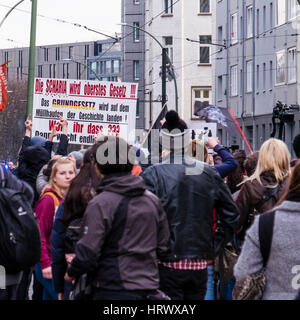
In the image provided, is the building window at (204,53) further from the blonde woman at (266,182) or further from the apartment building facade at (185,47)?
the blonde woman at (266,182)

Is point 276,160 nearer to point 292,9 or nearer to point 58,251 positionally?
point 58,251

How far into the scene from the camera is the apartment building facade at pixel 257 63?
42000 millimetres

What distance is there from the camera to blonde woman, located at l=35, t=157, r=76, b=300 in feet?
25.7

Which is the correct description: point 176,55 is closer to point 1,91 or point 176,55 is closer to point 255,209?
point 1,91

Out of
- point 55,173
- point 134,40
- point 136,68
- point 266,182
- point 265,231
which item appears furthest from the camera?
point 136,68

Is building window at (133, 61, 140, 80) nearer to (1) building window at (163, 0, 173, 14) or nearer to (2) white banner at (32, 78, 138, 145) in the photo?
(1) building window at (163, 0, 173, 14)

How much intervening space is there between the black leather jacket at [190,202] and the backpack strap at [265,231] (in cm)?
147

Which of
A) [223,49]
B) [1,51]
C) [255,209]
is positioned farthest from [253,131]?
[1,51]

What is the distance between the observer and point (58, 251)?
23.4 feet

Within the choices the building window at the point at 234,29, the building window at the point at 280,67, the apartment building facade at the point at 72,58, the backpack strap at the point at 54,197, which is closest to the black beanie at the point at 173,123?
the backpack strap at the point at 54,197

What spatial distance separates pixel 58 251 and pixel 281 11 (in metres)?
37.6

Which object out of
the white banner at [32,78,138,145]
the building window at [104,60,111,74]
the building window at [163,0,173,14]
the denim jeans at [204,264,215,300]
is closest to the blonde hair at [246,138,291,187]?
the denim jeans at [204,264,215,300]

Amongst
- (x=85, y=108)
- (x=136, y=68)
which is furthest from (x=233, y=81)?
(x=136, y=68)

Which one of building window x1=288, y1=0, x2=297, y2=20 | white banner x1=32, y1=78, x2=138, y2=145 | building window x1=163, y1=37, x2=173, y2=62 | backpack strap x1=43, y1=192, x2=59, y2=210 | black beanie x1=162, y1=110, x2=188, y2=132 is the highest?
building window x1=163, y1=37, x2=173, y2=62
